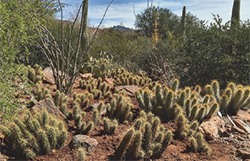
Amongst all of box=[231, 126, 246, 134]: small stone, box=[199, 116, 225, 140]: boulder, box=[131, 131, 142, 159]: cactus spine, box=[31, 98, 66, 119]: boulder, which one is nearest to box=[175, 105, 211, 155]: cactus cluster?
box=[199, 116, 225, 140]: boulder

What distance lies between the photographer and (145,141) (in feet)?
12.7

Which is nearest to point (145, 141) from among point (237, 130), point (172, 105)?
point (172, 105)

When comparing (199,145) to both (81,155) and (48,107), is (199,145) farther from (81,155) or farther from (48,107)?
(48,107)

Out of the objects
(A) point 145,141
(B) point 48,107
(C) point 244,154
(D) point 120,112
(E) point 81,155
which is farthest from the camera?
(D) point 120,112

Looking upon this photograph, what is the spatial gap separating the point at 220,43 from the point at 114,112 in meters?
4.82

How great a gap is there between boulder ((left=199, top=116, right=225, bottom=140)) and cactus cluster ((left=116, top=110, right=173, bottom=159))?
952mm

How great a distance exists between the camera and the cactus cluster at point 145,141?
3645mm

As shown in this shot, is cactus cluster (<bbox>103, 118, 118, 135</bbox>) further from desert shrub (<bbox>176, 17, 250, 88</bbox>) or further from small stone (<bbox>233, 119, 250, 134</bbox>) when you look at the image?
desert shrub (<bbox>176, 17, 250, 88</bbox>)

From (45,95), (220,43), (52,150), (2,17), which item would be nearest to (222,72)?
(220,43)

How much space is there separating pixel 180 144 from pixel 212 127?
89 centimetres

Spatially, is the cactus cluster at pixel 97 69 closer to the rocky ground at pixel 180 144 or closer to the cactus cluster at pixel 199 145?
the rocky ground at pixel 180 144

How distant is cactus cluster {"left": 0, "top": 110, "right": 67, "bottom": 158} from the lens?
11.6 ft

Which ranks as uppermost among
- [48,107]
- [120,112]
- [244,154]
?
[48,107]

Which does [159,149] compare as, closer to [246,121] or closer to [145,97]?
[145,97]
